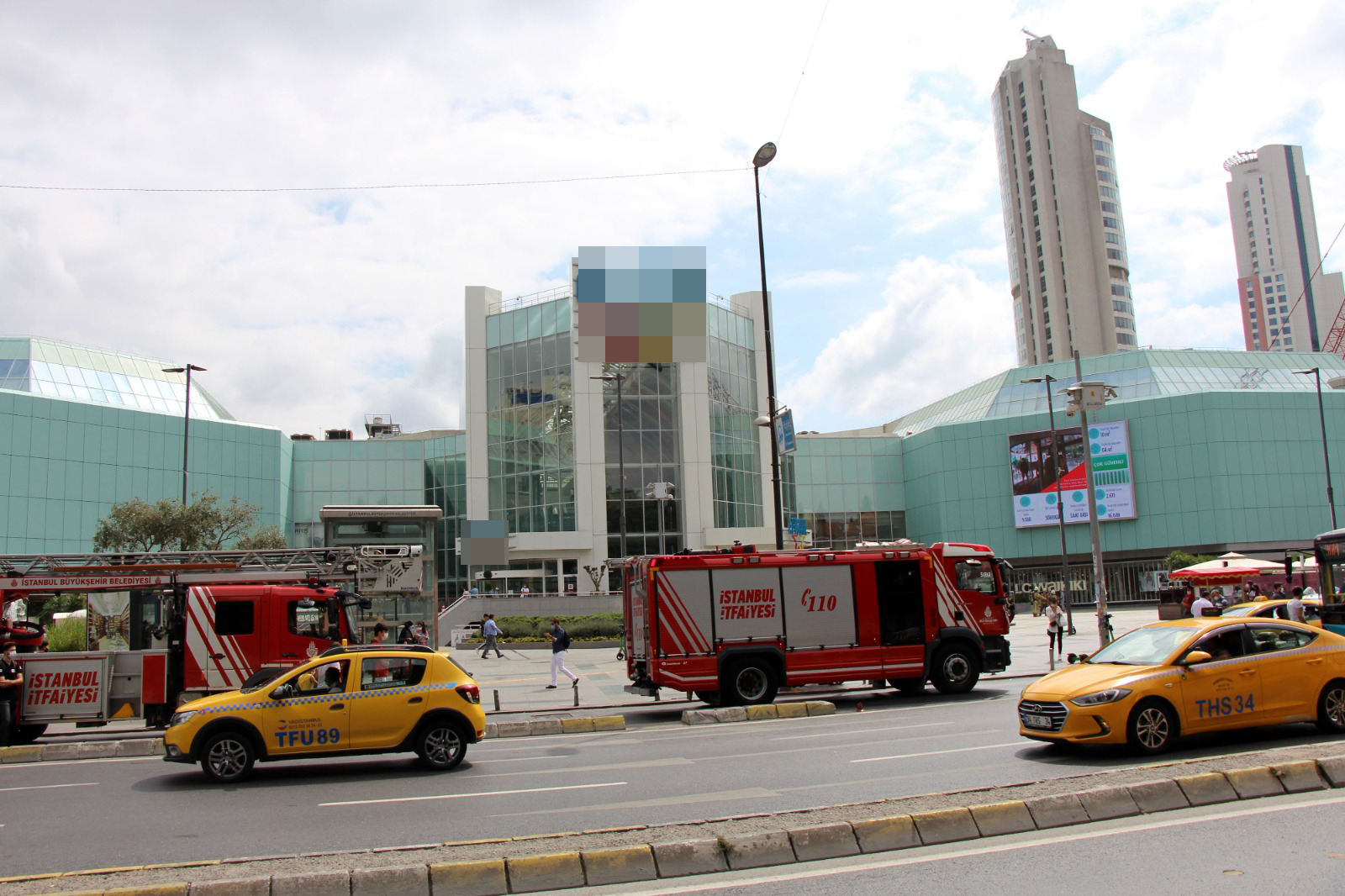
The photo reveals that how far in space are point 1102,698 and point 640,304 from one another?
33.8 meters

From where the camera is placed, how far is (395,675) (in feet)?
40.3

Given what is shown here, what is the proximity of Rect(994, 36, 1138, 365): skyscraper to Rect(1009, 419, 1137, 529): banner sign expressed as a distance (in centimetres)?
5868

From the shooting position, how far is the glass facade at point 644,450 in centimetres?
5509

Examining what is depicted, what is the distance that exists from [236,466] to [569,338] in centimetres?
2674

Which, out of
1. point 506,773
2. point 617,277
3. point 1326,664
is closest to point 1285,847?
point 1326,664

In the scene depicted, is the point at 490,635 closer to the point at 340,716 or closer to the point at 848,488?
the point at 340,716

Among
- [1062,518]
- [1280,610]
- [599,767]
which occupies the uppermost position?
[1062,518]

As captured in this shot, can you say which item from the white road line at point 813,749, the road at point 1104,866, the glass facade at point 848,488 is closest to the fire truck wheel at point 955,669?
the white road line at point 813,749

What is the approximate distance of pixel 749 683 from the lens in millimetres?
18312

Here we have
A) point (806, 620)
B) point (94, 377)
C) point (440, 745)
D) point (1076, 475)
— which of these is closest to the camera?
point (440, 745)

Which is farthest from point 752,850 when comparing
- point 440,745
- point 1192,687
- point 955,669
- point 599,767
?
point 955,669

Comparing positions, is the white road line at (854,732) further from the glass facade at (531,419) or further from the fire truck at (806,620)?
the glass facade at (531,419)

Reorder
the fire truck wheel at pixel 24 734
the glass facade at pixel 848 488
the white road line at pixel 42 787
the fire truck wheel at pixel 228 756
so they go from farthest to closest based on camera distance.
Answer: the glass facade at pixel 848 488, the fire truck wheel at pixel 24 734, the white road line at pixel 42 787, the fire truck wheel at pixel 228 756

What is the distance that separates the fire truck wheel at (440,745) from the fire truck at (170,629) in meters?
5.82
